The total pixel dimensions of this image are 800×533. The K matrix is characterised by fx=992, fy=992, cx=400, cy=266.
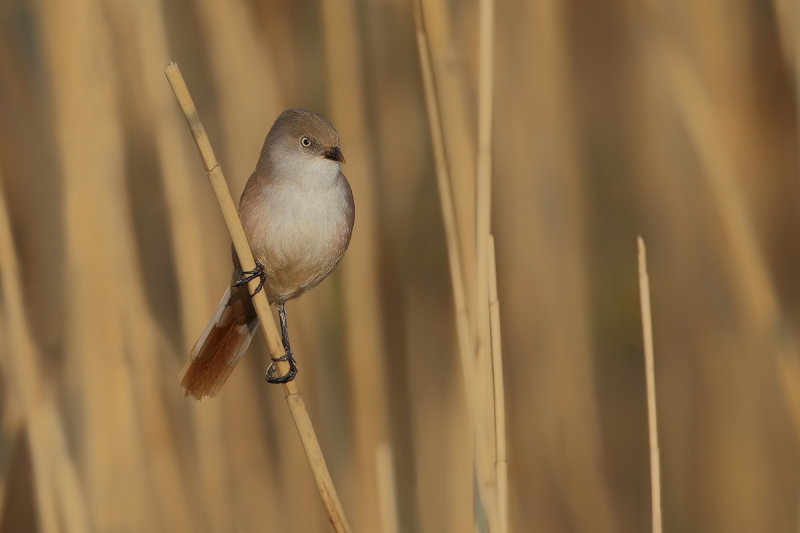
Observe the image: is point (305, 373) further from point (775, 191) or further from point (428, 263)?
point (775, 191)

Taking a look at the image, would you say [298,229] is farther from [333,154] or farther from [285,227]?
[333,154]

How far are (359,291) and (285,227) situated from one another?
0.41m

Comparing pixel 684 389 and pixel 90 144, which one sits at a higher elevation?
pixel 90 144

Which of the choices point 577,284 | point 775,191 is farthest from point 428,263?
point 775,191

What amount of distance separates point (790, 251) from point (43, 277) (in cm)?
201

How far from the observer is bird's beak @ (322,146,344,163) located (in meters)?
1.67

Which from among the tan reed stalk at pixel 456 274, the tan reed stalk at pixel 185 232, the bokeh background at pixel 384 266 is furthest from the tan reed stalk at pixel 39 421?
the tan reed stalk at pixel 456 274

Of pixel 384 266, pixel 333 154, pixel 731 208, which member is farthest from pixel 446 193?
pixel 384 266

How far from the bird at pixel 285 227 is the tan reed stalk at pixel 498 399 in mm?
369

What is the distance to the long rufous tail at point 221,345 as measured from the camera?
163 centimetres

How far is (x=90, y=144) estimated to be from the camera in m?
1.87

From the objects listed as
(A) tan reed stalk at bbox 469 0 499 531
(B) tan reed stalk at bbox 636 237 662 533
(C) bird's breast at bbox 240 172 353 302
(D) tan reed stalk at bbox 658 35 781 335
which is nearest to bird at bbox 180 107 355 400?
(C) bird's breast at bbox 240 172 353 302

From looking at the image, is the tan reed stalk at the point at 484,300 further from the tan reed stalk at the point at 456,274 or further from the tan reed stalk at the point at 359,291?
the tan reed stalk at the point at 359,291

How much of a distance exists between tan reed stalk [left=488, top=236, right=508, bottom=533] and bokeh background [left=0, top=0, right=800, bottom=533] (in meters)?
0.30
